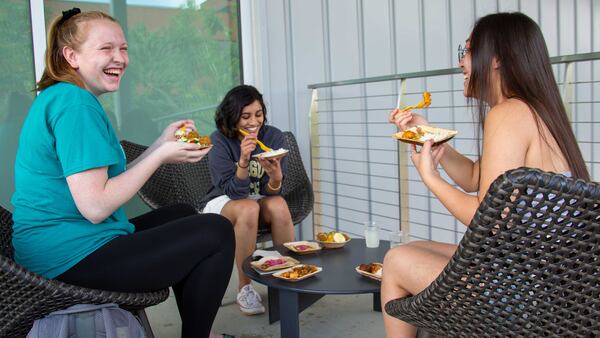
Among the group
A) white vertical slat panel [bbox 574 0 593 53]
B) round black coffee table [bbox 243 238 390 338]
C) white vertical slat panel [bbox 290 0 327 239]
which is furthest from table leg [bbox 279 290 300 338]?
white vertical slat panel [bbox 574 0 593 53]

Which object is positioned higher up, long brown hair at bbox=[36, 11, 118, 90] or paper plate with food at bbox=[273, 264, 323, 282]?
long brown hair at bbox=[36, 11, 118, 90]

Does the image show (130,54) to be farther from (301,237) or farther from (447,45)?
(447,45)

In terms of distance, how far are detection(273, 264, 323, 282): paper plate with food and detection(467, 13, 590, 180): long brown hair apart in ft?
2.83

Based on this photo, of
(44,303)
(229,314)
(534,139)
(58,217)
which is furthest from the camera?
(229,314)

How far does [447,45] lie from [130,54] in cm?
210

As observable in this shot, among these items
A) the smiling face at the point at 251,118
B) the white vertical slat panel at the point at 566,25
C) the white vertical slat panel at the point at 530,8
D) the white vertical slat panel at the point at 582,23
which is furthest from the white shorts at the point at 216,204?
the white vertical slat panel at the point at 582,23

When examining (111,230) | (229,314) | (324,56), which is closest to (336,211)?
(324,56)

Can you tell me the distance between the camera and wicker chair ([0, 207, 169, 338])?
1.44 metres

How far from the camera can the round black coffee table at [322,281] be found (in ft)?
6.34

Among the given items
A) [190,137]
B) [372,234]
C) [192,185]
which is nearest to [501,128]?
[190,137]

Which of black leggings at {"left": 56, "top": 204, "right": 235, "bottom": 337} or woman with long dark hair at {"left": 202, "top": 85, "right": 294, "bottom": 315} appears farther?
woman with long dark hair at {"left": 202, "top": 85, "right": 294, "bottom": 315}

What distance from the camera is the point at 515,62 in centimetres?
155

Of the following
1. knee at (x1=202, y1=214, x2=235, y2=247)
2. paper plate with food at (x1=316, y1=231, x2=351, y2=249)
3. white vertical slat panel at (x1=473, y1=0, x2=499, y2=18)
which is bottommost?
paper plate with food at (x1=316, y1=231, x2=351, y2=249)

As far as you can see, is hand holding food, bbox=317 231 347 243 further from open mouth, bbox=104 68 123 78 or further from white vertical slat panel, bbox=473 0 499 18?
white vertical slat panel, bbox=473 0 499 18
